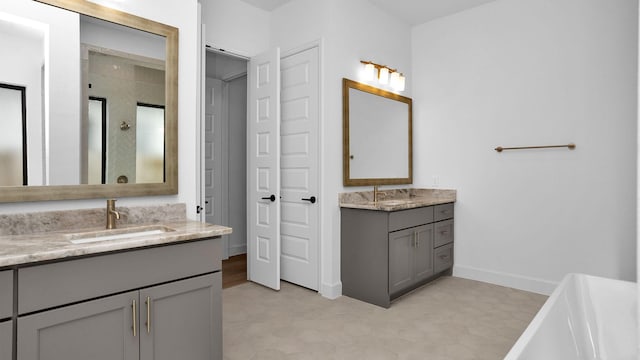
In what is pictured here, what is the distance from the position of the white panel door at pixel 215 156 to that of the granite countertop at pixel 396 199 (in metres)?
2.03

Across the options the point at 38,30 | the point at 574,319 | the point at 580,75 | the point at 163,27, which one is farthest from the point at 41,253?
the point at 580,75

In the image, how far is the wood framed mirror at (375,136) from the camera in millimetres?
3402

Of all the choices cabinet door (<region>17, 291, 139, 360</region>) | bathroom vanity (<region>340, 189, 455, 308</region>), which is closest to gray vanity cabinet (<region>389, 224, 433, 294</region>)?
bathroom vanity (<region>340, 189, 455, 308</region>)

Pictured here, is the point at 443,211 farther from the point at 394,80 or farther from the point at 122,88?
the point at 122,88

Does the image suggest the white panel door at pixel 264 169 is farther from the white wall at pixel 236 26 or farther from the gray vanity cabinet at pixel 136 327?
the gray vanity cabinet at pixel 136 327

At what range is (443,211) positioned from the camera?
368 centimetres

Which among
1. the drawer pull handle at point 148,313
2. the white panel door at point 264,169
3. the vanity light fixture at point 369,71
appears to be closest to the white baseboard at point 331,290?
the white panel door at point 264,169

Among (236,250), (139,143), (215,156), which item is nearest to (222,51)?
(139,143)

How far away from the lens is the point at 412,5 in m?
3.65

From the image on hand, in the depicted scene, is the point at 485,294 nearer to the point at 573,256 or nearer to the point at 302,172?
the point at 573,256

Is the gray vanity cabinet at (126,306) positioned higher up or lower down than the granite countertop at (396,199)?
lower down

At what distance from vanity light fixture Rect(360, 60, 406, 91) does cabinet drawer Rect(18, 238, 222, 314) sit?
2381 mm

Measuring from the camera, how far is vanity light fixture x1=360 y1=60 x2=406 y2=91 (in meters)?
3.54

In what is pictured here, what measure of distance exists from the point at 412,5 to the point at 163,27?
2.52m
